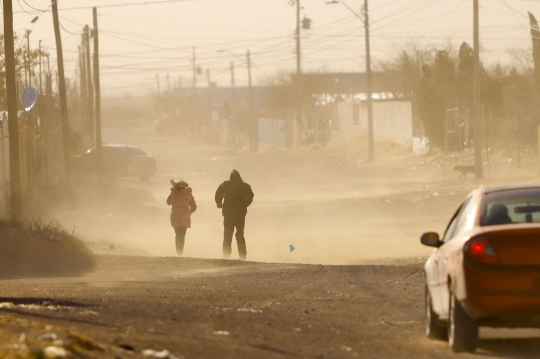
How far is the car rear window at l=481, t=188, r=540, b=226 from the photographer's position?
25.0 feet

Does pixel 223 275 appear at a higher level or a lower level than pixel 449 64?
lower

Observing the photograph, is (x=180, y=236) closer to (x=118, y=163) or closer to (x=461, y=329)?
(x=461, y=329)

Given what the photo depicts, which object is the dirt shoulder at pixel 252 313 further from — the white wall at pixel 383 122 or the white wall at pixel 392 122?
the white wall at pixel 383 122

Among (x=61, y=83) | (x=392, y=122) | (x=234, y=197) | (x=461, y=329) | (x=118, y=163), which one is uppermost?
(x=61, y=83)

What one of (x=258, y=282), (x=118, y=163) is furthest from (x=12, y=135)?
(x=118, y=163)

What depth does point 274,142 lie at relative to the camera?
8719cm

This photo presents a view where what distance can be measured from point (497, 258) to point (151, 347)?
2.50 m

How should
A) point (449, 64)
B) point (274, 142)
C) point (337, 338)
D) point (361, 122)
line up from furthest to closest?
1. point (274, 142)
2. point (361, 122)
3. point (449, 64)
4. point (337, 338)

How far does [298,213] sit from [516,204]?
73.0 feet

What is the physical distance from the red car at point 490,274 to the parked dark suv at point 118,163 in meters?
40.8

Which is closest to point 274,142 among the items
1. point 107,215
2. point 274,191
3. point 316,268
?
point 274,191

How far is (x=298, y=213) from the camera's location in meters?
30.2

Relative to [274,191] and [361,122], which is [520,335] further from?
[361,122]

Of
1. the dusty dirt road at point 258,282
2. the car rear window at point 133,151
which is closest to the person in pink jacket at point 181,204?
the dusty dirt road at point 258,282
